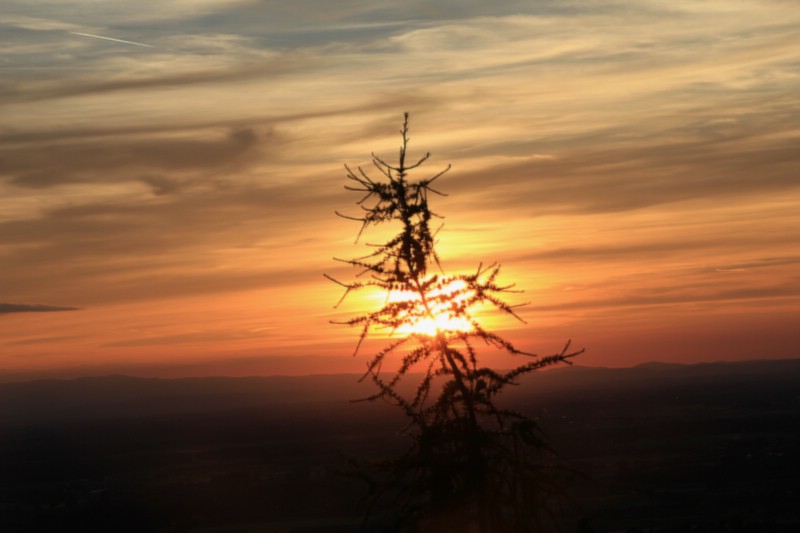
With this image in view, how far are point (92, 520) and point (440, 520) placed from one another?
131 meters

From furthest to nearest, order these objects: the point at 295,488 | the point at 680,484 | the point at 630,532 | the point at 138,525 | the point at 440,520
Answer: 1. the point at 295,488
2. the point at 680,484
3. the point at 138,525
4. the point at 630,532
5. the point at 440,520

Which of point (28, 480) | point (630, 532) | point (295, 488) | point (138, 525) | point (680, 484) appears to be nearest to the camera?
point (630, 532)

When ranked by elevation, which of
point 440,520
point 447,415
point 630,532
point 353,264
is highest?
point 353,264

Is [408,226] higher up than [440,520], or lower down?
higher up

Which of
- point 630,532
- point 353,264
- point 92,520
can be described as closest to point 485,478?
point 353,264

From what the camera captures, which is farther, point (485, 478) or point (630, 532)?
point (630, 532)

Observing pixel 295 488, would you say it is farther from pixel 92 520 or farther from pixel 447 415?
pixel 447 415

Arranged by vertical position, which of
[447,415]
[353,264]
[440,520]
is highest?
[353,264]

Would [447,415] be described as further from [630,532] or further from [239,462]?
[239,462]

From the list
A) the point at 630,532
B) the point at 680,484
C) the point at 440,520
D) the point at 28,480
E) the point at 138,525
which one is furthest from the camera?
the point at 28,480

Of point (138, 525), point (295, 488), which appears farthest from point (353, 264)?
point (295, 488)

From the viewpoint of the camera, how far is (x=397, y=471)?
1221 cm

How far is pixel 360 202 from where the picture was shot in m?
12.7

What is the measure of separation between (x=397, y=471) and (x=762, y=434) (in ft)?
640
